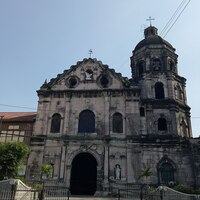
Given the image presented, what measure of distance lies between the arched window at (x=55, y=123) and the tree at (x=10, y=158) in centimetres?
578

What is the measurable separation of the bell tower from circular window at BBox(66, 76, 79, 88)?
23.7 feet

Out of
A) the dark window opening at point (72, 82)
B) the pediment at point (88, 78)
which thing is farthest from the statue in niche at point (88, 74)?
the dark window opening at point (72, 82)

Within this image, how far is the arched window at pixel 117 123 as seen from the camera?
92.1 feet

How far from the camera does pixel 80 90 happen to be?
30172 millimetres

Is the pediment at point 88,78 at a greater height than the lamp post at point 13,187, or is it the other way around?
the pediment at point 88,78

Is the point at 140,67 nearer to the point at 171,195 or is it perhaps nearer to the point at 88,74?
the point at 88,74

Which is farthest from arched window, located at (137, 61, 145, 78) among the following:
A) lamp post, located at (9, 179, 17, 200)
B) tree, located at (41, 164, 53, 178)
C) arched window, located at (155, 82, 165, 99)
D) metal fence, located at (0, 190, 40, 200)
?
lamp post, located at (9, 179, 17, 200)

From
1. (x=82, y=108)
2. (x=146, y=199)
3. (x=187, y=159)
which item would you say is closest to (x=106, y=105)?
(x=82, y=108)

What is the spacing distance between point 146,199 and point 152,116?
38.5ft

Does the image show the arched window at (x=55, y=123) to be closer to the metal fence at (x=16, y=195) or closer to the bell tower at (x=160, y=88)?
the bell tower at (x=160, y=88)

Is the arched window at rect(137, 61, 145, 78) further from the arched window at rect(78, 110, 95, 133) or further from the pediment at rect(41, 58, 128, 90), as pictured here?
the arched window at rect(78, 110, 95, 133)

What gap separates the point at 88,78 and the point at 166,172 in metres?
13.8

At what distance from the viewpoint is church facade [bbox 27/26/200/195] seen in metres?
26.1

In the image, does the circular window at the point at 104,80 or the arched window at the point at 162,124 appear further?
the circular window at the point at 104,80
